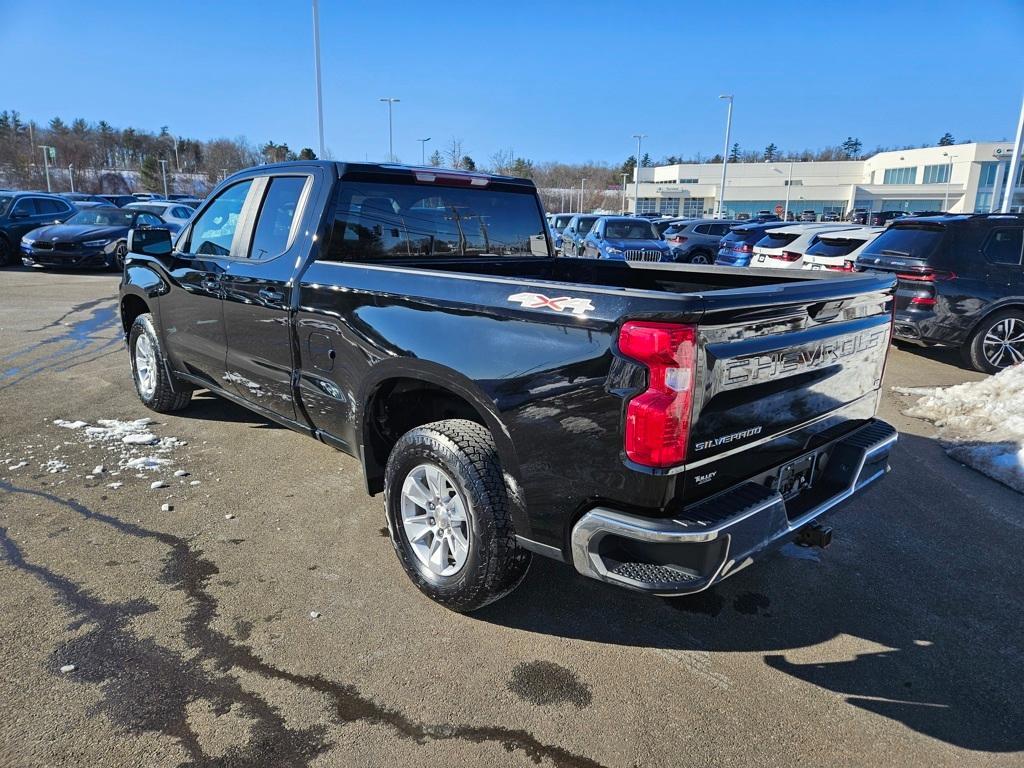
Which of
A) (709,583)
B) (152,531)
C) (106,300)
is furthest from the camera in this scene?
(106,300)

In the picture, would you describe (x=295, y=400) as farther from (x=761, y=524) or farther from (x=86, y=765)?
(x=761, y=524)

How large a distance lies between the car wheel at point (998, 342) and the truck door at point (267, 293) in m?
7.98

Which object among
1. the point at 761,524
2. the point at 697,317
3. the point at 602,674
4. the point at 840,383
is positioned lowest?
the point at 602,674

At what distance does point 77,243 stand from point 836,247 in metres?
16.9

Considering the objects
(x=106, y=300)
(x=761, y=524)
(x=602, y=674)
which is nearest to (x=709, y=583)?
(x=761, y=524)

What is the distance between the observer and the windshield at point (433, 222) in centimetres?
379

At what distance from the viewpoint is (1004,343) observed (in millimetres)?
7949

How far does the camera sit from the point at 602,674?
8.97 ft

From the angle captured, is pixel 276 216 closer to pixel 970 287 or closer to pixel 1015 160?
pixel 970 287

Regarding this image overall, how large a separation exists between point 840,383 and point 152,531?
146 inches

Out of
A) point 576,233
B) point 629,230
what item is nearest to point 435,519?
point 629,230

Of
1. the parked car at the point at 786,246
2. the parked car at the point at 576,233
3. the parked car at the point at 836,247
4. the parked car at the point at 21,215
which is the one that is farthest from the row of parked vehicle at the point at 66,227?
the parked car at the point at 836,247

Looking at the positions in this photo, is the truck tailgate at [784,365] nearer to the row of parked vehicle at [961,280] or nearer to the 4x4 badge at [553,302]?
the 4x4 badge at [553,302]

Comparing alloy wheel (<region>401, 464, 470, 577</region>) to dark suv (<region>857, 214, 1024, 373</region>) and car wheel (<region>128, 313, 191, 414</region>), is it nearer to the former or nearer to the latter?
car wheel (<region>128, 313, 191, 414</region>)
